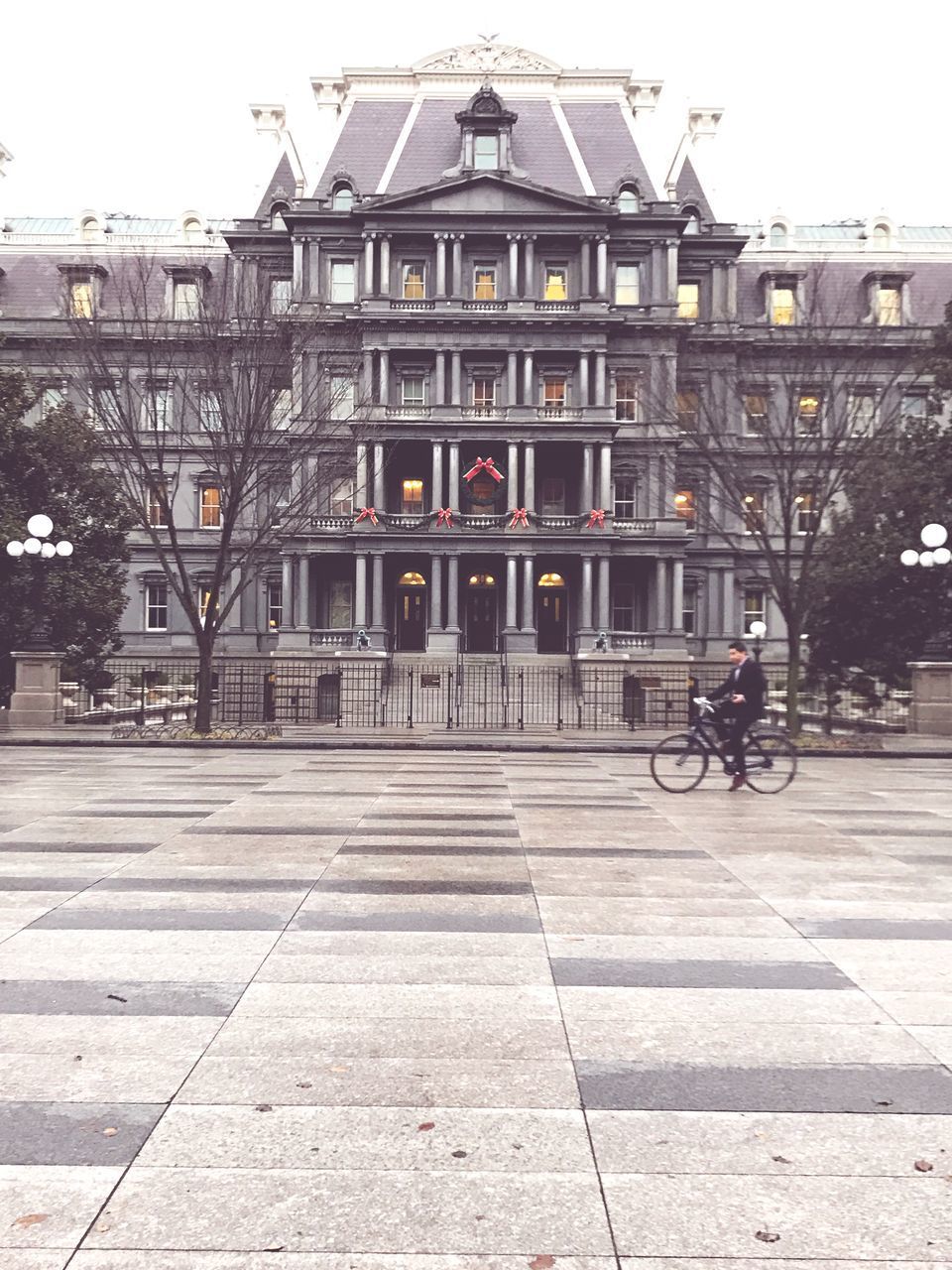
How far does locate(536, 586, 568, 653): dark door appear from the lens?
1829 inches

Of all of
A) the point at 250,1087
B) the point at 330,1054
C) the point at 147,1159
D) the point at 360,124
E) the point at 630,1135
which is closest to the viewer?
the point at 147,1159

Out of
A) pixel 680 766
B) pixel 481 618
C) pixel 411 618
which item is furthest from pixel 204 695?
pixel 481 618

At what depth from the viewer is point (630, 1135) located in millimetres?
3500

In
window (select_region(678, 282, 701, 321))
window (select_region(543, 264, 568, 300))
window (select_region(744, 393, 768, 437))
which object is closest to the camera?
window (select_region(744, 393, 768, 437))

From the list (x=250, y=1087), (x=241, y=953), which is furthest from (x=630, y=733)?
(x=250, y=1087)

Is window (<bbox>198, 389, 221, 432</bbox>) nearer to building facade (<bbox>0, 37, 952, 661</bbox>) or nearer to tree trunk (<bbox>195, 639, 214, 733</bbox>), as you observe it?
tree trunk (<bbox>195, 639, 214, 733</bbox>)

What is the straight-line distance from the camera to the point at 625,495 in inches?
1854

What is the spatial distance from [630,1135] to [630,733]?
22.1 m

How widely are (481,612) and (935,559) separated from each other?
27681mm

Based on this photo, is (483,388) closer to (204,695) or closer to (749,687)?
(204,695)

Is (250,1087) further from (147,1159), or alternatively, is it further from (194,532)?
(194,532)

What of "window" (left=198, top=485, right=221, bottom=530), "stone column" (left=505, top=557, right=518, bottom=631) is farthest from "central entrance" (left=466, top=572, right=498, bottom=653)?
"window" (left=198, top=485, right=221, bottom=530)

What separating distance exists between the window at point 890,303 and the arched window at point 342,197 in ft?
89.2

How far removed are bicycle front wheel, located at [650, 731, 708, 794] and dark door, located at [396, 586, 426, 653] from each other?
3248cm
